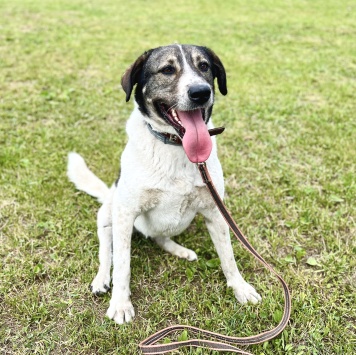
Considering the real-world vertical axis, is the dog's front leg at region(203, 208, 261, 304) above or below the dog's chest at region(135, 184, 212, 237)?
below

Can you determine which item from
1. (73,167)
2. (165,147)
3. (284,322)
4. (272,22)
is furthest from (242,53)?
(284,322)

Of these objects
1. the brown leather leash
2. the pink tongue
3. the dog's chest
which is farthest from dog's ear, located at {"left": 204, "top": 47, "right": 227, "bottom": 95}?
the dog's chest

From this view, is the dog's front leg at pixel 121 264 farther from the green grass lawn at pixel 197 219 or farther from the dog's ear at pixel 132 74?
the dog's ear at pixel 132 74

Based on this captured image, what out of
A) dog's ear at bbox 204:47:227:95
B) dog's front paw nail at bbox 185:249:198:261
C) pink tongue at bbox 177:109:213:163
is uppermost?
dog's ear at bbox 204:47:227:95

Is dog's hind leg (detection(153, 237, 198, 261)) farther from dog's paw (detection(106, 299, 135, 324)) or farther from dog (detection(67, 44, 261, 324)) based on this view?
dog's paw (detection(106, 299, 135, 324))

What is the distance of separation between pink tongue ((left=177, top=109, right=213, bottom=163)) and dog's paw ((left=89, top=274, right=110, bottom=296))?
1.19 m

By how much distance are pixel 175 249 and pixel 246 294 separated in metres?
0.73

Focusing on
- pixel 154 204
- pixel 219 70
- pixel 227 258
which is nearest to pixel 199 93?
pixel 219 70

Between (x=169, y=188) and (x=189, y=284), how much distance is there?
84 cm

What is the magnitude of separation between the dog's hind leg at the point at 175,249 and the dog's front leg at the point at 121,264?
57cm

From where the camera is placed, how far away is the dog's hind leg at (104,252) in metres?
2.89

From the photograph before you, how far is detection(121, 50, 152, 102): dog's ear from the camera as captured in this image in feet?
8.77

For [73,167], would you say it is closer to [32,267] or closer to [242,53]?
[32,267]

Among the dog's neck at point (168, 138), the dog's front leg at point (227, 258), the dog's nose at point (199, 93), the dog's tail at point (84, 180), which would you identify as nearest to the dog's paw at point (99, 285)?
the dog's front leg at point (227, 258)
